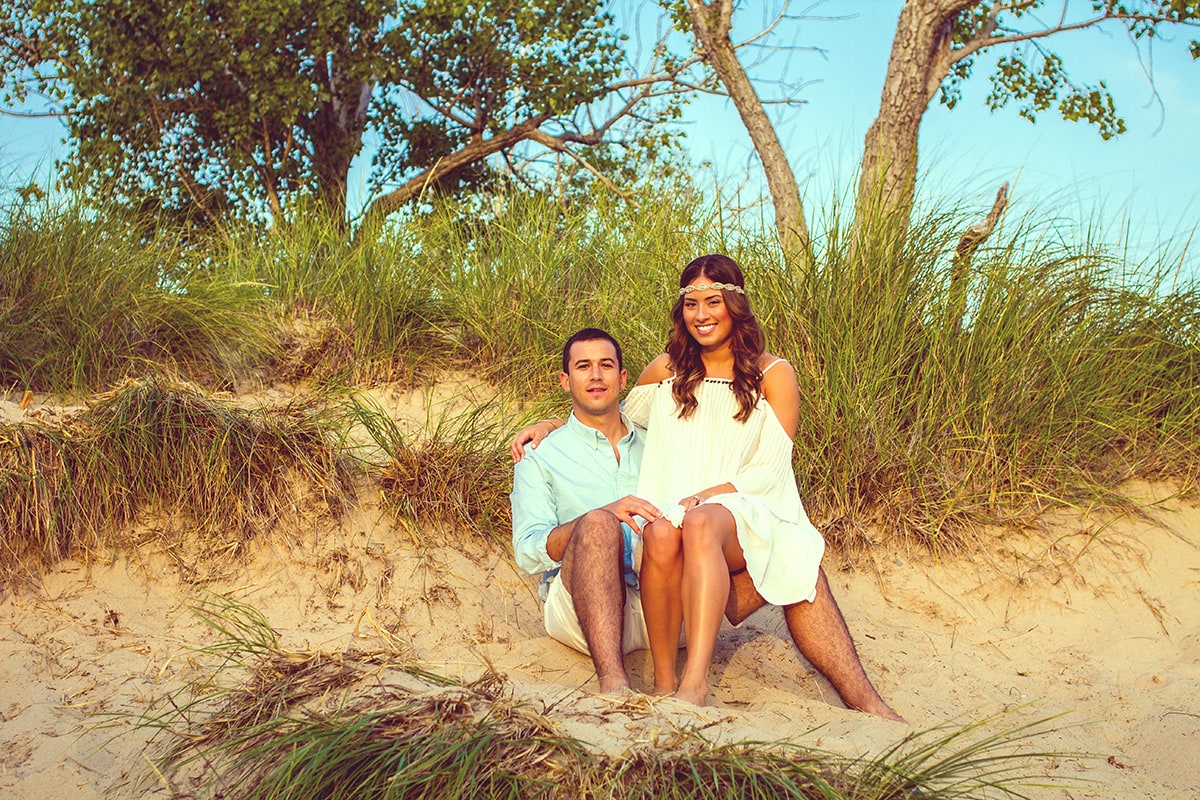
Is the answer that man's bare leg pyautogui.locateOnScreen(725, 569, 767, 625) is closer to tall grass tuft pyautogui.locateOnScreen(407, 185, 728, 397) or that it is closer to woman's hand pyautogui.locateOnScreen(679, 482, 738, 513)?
woman's hand pyautogui.locateOnScreen(679, 482, 738, 513)

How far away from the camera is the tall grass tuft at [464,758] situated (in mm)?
2473

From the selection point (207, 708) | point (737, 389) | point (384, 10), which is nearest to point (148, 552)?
point (207, 708)

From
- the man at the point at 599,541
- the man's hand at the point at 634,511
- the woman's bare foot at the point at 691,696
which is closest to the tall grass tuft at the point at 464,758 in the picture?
the woman's bare foot at the point at 691,696

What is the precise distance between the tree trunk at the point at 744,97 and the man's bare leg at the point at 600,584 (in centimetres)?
583

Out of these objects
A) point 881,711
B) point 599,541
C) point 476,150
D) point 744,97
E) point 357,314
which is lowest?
point 881,711

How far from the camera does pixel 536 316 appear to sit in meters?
6.14

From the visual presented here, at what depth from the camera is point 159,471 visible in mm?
4562

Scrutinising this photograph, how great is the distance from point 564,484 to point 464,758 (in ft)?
4.83

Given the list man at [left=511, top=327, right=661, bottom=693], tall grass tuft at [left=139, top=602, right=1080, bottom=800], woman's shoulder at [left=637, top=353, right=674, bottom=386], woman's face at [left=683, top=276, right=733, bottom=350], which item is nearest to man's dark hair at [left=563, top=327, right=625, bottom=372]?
man at [left=511, top=327, right=661, bottom=693]

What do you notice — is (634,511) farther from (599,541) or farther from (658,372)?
(658,372)

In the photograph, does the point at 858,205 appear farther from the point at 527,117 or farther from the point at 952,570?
the point at 527,117

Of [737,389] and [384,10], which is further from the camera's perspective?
[384,10]

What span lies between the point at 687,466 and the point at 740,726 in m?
1.09

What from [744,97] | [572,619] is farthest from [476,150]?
[572,619]
